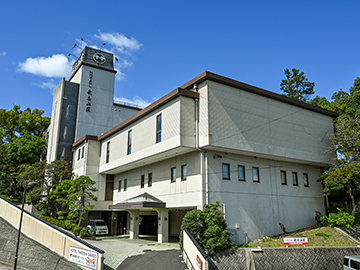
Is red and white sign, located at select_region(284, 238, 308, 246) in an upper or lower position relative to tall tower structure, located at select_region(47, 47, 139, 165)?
lower

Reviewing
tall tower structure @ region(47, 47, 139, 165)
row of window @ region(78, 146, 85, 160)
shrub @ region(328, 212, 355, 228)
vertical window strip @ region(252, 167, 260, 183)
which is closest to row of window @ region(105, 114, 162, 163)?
row of window @ region(78, 146, 85, 160)

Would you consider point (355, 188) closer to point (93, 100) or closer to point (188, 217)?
point (188, 217)

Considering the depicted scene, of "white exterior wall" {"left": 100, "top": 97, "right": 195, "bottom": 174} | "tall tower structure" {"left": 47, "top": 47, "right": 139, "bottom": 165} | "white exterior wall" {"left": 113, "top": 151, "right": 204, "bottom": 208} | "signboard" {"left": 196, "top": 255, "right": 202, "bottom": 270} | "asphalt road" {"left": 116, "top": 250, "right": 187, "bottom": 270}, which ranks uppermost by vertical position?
"tall tower structure" {"left": 47, "top": 47, "right": 139, "bottom": 165}

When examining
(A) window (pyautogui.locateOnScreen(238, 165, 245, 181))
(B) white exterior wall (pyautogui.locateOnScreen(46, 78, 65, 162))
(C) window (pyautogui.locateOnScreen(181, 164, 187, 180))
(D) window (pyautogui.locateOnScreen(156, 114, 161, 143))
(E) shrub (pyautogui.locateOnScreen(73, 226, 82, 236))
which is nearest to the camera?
(A) window (pyautogui.locateOnScreen(238, 165, 245, 181))

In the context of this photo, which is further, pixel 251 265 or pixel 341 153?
pixel 341 153

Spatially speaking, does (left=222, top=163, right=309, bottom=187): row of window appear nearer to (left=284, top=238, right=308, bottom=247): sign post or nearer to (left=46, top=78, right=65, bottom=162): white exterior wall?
(left=284, top=238, right=308, bottom=247): sign post

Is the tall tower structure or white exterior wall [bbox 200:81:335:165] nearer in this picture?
white exterior wall [bbox 200:81:335:165]

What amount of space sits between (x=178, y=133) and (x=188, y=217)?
220 inches

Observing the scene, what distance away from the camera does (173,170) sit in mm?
23531

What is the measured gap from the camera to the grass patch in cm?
2006

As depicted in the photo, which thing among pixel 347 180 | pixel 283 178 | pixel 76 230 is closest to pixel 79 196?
pixel 76 230

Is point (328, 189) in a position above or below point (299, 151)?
below

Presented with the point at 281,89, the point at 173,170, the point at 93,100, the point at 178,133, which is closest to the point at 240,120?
the point at 178,133

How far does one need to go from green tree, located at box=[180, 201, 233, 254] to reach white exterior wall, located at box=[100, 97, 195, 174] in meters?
4.55
